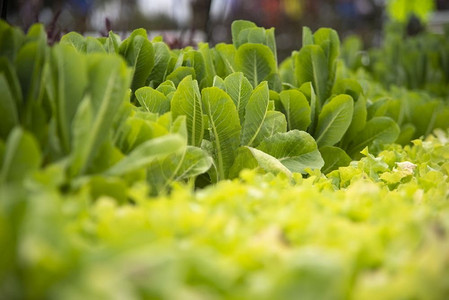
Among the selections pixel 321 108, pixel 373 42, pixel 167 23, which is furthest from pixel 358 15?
pixel 321 108

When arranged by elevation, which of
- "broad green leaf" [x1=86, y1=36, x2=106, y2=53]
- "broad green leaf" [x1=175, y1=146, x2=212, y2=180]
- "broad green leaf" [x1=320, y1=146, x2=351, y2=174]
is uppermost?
"broad green leaf" [x1=86, y1=36, x2=106, y2=53]

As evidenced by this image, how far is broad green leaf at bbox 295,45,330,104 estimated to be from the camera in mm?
2312

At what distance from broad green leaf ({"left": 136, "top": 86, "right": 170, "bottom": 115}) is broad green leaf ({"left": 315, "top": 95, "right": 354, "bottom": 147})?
658mm

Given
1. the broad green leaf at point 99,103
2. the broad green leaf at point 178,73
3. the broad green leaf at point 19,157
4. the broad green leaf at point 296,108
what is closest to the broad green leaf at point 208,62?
the broad green leaf at point 178,73

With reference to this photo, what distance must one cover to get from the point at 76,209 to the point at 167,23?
13.5m

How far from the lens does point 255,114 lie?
1846mm

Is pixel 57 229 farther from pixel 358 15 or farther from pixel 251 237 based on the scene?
pixel 358 15

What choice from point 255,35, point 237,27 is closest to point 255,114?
point 255,35

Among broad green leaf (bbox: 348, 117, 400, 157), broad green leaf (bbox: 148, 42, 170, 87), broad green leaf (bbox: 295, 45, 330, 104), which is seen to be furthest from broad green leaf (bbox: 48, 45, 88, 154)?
broad green leaf (bbox: 348, 117, 400, 157)

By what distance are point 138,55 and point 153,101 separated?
0.31 m

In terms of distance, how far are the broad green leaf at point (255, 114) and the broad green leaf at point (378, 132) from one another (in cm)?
65

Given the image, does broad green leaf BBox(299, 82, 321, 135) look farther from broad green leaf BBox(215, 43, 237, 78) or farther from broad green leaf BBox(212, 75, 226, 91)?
broad green leaf BBox(212, 75, 226, 91)

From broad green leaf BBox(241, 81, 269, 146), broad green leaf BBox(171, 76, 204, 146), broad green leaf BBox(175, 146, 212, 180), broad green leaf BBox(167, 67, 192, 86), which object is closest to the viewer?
broad green leaf BBox(175, 146, 212, 180)

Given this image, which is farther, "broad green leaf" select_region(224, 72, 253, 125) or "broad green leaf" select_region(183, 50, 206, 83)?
"broad green leaf" select_region(183, 50, 206, 83)
